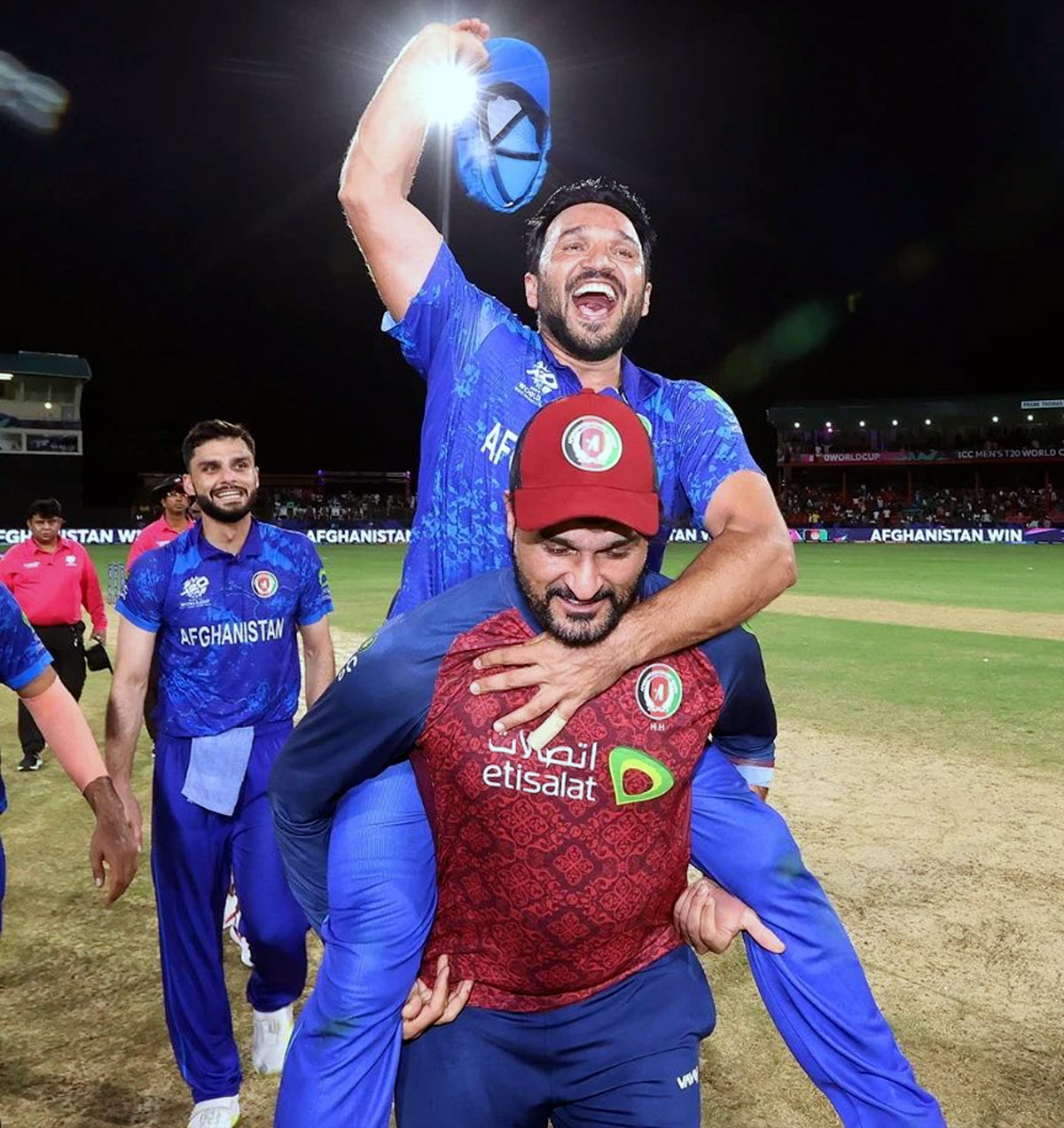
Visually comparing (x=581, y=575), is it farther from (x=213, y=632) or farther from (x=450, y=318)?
(x=213, y=632)

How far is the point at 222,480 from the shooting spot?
14.7 ft

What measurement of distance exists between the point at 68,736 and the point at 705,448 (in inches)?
89.9

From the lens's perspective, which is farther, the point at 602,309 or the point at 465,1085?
the point at 602,309

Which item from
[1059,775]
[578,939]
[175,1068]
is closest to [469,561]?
[578,939]

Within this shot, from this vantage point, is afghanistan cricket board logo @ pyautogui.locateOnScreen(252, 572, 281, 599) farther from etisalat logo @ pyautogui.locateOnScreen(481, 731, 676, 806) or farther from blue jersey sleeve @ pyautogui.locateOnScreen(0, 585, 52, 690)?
etisalat logo @ pyautogui.locateOnScreen(481, 731, 676, 806)

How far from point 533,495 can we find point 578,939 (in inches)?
37.6

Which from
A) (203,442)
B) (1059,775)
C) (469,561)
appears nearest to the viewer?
(469,561)

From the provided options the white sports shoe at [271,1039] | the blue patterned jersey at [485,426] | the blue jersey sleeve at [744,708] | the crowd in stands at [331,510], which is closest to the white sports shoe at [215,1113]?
the white sports shoe at [271,1039]

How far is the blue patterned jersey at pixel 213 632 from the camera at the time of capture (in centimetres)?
422

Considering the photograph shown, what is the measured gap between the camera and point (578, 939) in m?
2.03

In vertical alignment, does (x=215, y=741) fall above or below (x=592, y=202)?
below

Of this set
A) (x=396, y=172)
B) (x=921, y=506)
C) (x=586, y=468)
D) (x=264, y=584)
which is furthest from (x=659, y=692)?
(x=921, y=506)

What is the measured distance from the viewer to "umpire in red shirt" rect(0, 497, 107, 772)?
900 centimetres

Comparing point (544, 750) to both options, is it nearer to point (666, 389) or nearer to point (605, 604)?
point (605, 604)
